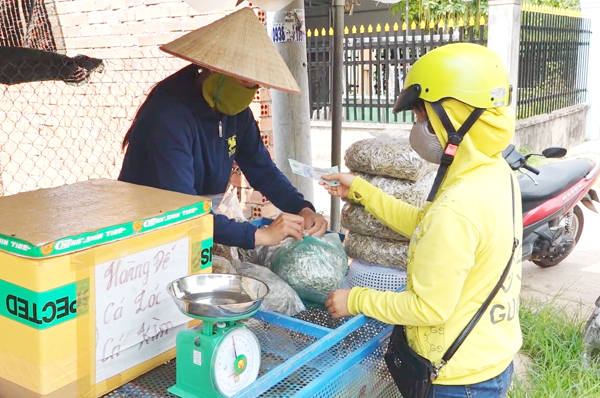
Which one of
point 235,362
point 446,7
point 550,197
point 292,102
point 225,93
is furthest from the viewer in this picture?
point 446,7

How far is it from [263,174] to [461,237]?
1.30 m

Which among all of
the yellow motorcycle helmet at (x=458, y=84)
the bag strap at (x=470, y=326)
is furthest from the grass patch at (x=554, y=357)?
the yellow motorcycle helmet at (x=458, y=84)

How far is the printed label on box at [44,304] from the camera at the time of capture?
3.88 ft

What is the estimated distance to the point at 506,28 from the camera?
7625mm

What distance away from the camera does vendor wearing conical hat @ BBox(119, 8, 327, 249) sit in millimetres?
2020

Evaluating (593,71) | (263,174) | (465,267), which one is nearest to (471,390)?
(465,267)

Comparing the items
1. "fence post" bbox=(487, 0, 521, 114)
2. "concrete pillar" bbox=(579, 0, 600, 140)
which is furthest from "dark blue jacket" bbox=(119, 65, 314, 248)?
"concrete pillar" bbox=(579, 0, 600, 140)

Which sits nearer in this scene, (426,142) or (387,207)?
(426,142)

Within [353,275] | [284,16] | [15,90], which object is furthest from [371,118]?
[353,275]

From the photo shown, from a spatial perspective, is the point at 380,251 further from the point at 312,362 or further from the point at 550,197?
the point at 550,197

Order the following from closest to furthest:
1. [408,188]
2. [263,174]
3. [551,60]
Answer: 1. [408,188]
2. [263,174]
3. [551,60]

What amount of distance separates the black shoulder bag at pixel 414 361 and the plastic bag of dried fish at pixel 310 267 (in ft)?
1.25

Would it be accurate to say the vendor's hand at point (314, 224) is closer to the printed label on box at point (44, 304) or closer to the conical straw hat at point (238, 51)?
the conical straw hat at point (238, 51)

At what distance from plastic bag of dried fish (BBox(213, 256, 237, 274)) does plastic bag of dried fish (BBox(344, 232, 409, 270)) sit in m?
0.58
